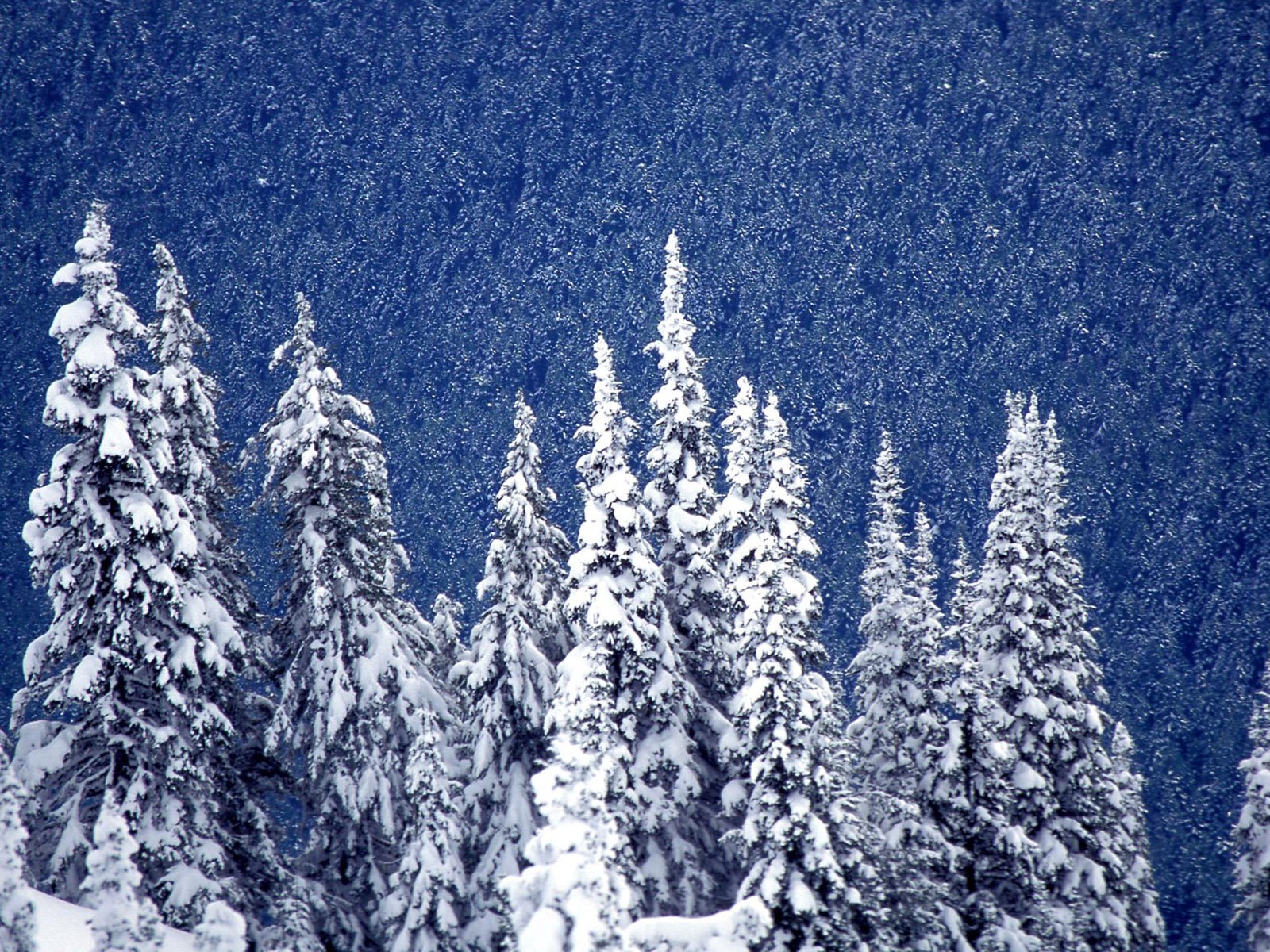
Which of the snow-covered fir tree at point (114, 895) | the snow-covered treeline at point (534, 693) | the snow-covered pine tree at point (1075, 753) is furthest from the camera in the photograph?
the snow-covered pine tree at point (1075, 753)

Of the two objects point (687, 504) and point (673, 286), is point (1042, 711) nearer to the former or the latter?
point (687, 504)

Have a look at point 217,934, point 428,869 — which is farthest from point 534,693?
point 217,934

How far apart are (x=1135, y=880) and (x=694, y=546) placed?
53.0ft

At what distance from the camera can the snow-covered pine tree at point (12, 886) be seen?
14.4 meters

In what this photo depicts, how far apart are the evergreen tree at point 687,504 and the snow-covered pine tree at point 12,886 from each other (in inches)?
482

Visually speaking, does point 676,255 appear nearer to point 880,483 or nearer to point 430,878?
point 880,483

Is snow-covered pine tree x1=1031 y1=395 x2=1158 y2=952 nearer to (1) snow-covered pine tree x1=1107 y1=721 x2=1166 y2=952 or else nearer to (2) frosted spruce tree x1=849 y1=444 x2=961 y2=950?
(1) snow-covered pine tree x1=1107 y1=721 x2=1166 y2=952

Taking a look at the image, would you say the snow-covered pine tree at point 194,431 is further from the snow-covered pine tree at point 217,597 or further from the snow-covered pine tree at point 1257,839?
the snow-covered pine tree at point 1257,839

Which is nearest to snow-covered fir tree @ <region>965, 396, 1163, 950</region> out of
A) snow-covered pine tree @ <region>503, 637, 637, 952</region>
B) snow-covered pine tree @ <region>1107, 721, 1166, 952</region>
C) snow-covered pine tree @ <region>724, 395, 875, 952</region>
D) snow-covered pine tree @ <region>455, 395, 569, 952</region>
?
snow-covered pine tree @ <region>1107, 721, 1166, 952</region>

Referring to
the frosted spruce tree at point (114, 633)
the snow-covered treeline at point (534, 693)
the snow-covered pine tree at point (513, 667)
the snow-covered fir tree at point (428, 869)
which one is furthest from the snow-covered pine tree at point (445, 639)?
the frosted spruce tree at point (114, 633)

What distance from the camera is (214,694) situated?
24375 millimetres

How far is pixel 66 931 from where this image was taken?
18594mm

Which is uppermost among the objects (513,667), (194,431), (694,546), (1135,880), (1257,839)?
(194,431)

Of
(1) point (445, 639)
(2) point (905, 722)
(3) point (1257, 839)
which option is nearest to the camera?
(2) point (905, 722)
